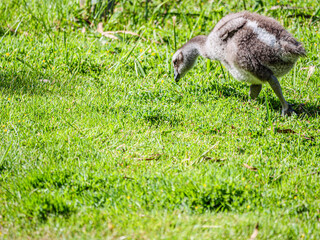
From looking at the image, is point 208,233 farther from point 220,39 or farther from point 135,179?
point 220,39

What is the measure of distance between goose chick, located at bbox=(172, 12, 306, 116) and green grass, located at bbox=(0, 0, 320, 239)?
54 cm

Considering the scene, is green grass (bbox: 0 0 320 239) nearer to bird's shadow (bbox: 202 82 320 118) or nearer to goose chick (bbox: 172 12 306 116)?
bird's shadow (bbox: 202 82 320 118)

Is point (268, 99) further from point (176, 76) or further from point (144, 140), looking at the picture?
point (144, 140)

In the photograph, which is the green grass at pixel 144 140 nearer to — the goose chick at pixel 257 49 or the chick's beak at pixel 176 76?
the chick's beak at pixel 176 76

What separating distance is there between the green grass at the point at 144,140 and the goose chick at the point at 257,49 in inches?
21.4

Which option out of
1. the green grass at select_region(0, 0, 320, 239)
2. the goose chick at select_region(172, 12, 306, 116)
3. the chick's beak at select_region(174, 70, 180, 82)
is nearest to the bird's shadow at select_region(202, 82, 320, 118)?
the green grass at select_region(0, 0, 320, 239)

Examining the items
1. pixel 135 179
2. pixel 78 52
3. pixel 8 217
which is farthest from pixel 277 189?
pixel 78 52

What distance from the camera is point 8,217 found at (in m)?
3.58

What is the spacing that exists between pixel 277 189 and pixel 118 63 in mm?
3934

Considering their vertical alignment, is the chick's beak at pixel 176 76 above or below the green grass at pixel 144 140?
above

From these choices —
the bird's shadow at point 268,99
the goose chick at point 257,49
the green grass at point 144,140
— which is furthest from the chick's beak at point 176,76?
the goose chick at point 257,49

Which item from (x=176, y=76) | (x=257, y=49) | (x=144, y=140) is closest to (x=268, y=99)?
(x=257, y=49)

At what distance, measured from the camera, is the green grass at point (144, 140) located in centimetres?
354

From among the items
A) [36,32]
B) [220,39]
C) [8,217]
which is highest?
[220,39]
